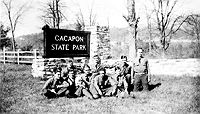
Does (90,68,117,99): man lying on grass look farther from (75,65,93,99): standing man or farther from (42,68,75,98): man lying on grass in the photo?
(42,68,75,98): man lying on grass

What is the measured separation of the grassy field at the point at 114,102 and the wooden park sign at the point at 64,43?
1635mm

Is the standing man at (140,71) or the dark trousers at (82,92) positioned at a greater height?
the standing man at (140,71)

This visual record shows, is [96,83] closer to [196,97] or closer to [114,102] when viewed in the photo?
[114,102]

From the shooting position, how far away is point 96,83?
326 inches

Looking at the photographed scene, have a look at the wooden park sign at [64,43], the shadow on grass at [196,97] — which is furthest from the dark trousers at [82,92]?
the shadow on grass at [196,97]

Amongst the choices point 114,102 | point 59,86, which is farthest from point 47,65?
point 114,102

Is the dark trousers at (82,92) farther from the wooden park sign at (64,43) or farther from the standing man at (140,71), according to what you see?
the standing man at (140,71)

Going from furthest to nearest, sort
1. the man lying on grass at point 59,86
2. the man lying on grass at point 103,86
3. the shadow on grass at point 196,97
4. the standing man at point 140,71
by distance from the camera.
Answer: the standing man at point 140,71 < the man lying on grass at point 103,86 < the man lying on grass at point 59,86 < the shadow on grass at point 196,97

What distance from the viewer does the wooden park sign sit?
28.0ft

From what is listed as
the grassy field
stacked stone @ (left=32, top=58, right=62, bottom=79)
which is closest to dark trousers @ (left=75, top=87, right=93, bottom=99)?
the grassy field

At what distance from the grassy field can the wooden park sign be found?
1635mm

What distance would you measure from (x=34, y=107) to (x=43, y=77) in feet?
15.6

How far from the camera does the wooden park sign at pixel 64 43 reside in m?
8.54

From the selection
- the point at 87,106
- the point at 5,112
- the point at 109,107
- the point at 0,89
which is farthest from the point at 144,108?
the point at 0,89
